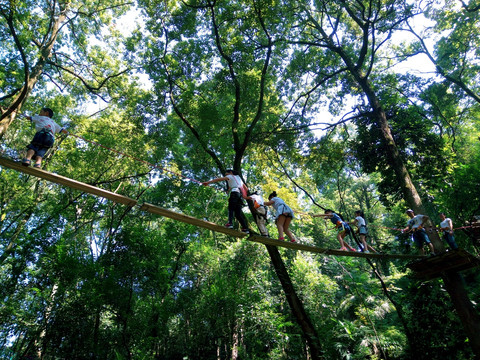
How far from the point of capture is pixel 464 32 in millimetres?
10938

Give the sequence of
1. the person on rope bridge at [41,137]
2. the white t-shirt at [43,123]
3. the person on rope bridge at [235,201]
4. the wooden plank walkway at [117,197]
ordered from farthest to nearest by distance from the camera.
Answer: the person on rope bridge at [235,201] → the white t-shirt at [43,123] → the person on rope bridge at [41,137] → the wooden plank walkway at [117,197]

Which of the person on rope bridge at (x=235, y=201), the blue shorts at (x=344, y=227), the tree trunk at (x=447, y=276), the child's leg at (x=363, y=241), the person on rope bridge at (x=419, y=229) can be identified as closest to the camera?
the person on rope bridge at (x=235, y=201)

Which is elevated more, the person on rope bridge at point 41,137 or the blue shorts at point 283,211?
the person on rope bridge at point 41,137

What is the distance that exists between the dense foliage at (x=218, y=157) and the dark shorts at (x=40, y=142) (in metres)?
2.55

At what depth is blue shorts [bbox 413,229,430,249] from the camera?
7.09 m

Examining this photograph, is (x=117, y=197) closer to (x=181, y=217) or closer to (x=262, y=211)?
(x=181, y=217)

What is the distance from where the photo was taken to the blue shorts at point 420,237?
7.09m

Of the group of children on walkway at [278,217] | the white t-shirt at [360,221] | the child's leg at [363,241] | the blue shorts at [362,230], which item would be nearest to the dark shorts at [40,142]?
the group of children on walkway at [278,217]

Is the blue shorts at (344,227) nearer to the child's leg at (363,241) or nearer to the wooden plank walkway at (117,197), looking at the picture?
the child's leg at (363,241)

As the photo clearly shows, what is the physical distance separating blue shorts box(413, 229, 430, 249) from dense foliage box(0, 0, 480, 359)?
0.83 meters

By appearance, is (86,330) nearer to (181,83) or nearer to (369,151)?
(181,83)

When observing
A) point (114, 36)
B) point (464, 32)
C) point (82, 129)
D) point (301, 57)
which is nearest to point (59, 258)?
point (82, 129)

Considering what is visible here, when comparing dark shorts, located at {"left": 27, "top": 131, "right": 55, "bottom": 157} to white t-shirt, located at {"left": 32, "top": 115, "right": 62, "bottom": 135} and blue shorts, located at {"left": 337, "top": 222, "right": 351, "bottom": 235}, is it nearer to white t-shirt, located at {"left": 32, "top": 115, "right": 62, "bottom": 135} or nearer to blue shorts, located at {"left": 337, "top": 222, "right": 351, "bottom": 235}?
white t-shirt, located at {"left": 32, "top": 115, "right": 62, "bottom": 135}

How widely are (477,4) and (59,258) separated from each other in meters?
16.7
